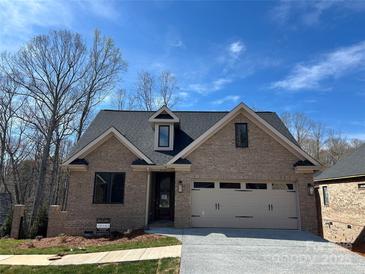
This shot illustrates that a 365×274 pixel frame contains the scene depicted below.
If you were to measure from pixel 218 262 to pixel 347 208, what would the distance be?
53.9 feet

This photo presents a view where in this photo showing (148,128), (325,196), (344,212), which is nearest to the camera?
(148,128)

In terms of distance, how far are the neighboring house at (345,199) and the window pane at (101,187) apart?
16104 mm

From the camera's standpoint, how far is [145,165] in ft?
45.9

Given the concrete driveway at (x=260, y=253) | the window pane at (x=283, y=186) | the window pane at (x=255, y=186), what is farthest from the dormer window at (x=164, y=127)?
the window pane at (x=283, y=186)

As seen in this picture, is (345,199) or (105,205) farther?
(345,199)

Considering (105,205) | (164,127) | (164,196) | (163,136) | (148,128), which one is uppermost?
(148,128)

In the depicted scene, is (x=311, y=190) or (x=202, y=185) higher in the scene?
(x=202, y=185)

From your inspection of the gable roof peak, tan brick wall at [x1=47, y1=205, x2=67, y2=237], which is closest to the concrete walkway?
tan brick wall at [x1=47, y1=205, x2=67, y2=237]

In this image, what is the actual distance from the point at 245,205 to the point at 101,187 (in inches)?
295

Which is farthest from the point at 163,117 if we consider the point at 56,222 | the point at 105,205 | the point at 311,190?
the point at 311,190

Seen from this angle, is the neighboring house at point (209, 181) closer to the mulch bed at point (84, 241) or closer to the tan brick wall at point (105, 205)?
the tan brick wall at point (105, 205)

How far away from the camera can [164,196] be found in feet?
52.7

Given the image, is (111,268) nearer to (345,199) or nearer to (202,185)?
(202,185)

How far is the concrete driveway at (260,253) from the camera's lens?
7.51 m
